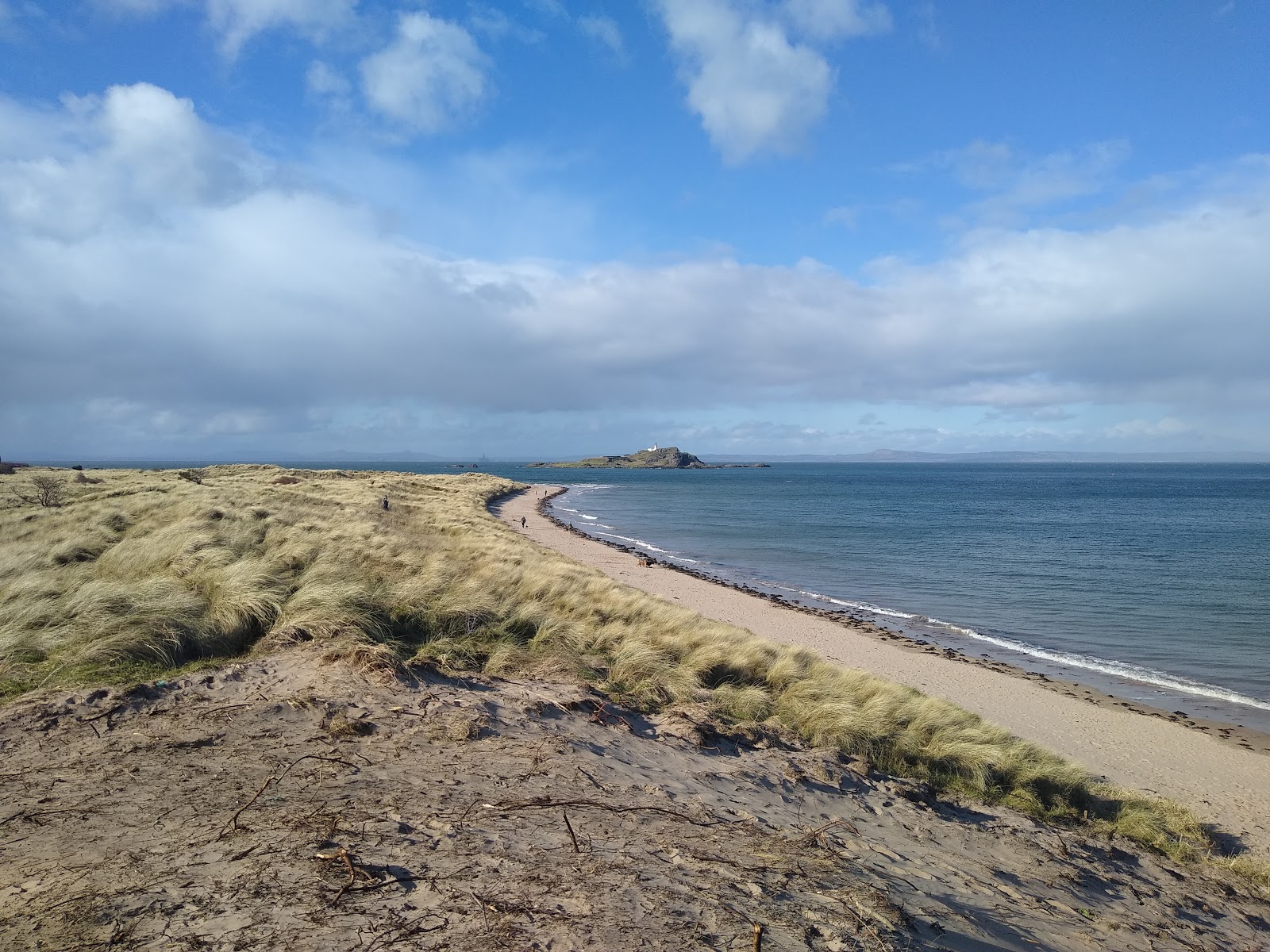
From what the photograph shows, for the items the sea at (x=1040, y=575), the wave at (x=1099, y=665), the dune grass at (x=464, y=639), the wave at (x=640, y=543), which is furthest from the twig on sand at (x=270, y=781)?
the wave at (x=640, y=543)

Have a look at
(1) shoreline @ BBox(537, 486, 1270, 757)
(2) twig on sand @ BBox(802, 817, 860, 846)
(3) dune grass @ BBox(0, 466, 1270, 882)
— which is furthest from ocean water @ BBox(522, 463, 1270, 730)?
(2) twig on sand @ BBox(802, 817, 860, 846)

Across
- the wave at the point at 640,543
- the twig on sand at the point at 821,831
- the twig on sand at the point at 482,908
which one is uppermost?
the twig on sand at the point at 482,908

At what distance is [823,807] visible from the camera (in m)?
6.90

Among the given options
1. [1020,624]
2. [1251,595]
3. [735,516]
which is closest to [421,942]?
[1020,624]

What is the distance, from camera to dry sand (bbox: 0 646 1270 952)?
3.78m

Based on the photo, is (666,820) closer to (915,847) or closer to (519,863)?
(519,863)

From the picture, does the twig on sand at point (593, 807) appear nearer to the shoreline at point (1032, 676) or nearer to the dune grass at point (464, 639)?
the dune grass at point (464, 639)

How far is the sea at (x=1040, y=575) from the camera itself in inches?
733

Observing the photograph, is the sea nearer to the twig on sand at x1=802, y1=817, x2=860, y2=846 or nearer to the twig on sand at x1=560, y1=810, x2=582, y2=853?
the twig on sand at x1=802, y1=817, x2=860, y2=846

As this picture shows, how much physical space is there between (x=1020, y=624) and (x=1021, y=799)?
664 inches

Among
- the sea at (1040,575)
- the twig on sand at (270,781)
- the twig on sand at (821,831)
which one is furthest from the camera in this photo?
the sea at (1040,575)

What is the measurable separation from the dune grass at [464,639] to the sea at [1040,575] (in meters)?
8.69

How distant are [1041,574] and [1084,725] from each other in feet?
72.5

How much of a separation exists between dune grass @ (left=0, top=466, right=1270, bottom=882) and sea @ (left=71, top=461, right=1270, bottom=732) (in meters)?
8.69
